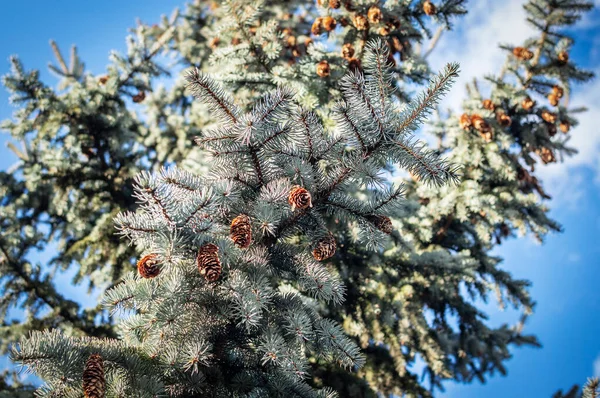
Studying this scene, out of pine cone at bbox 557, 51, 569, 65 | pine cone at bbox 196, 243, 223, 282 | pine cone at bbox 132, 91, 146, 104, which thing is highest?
pine cone at bbox 557, 51, 569, 65

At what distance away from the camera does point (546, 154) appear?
20.3 ft

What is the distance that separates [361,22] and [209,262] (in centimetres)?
367

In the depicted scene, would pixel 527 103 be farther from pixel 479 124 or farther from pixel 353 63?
pixel 353 63

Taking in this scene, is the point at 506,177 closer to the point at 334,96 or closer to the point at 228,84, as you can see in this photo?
the point at 334,96

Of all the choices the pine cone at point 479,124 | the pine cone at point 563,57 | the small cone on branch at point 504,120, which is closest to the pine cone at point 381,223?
the pine cone at point 479,124

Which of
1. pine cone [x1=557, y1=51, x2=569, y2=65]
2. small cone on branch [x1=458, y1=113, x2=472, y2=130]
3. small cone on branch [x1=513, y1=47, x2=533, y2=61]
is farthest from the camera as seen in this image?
small cone on branch [x1=513, y1=47, x2=533, y2=61]

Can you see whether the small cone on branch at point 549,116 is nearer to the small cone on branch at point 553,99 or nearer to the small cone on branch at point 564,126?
the small cone on branch at point 553,99

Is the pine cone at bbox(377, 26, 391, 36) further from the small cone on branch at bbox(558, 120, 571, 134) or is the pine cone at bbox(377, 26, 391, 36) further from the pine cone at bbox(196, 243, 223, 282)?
the pine cone at bbox(196, 243, 223, 282)

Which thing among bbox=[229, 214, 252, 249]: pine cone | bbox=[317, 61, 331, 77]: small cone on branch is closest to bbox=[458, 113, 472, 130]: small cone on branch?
bbox=[317, 61, 331, 77]: small cone on branch

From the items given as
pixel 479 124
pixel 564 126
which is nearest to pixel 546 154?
pixel 564 126

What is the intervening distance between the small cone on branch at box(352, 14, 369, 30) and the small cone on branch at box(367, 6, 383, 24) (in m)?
0.11

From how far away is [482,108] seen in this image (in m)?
5.97

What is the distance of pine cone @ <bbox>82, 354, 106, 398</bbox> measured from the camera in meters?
1.94

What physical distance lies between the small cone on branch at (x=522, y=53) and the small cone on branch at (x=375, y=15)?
293 cm
